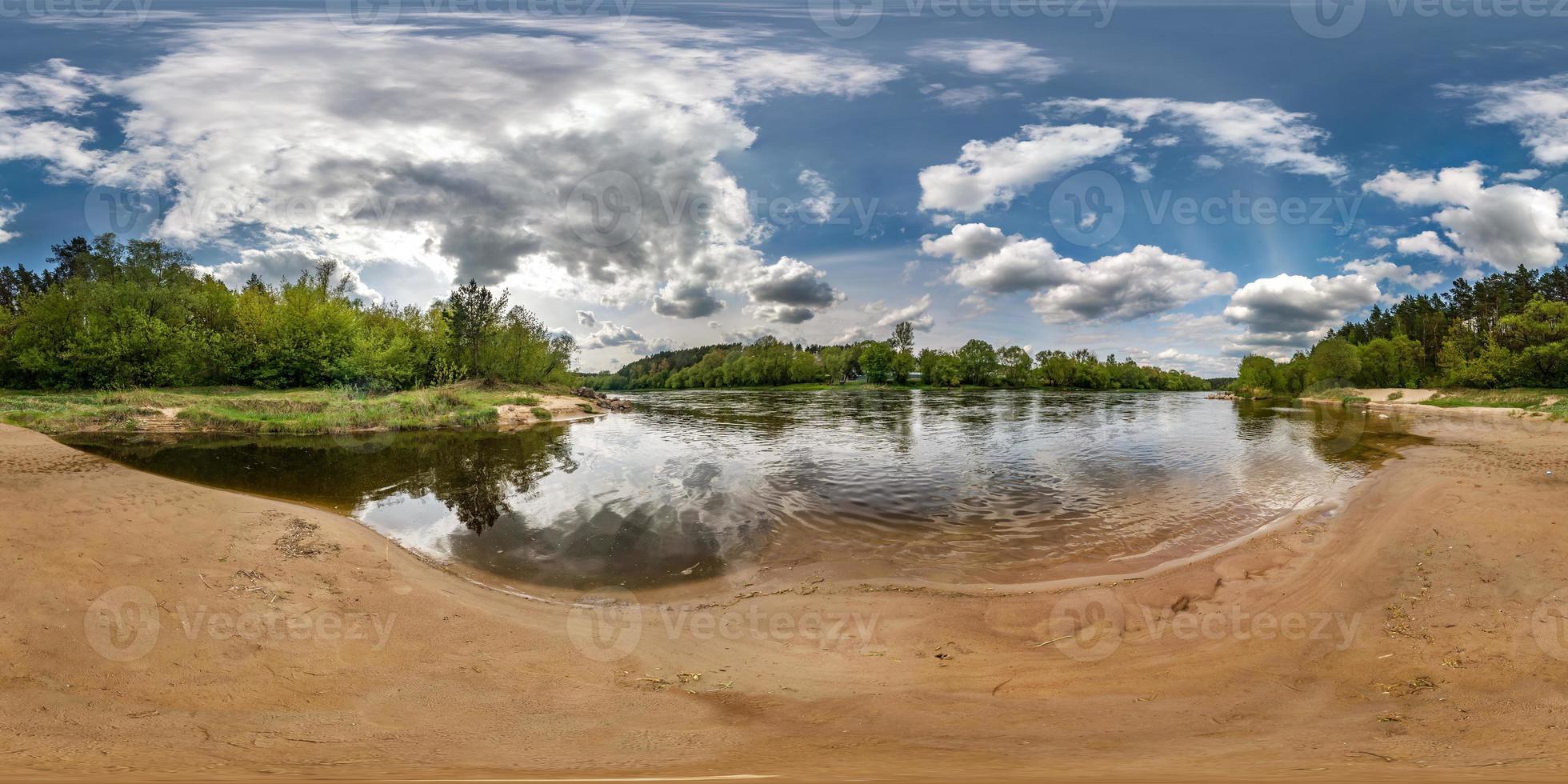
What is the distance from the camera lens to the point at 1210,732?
12.8 feet

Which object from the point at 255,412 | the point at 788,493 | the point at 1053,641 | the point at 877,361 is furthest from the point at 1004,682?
the point at 877,361

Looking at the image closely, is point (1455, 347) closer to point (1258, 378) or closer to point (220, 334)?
point (1258, 378)

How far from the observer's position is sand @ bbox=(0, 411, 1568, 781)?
347 centimetres

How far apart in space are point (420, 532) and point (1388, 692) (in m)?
12.9

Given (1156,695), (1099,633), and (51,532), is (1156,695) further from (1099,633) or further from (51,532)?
→ (51,532)

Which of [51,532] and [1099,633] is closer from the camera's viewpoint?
[1099,633]

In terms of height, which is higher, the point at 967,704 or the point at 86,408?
the point at 86,408

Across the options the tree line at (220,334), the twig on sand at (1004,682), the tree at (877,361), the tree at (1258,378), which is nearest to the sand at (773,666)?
the twig on sand at (1004,682)

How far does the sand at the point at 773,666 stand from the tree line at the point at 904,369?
121 m

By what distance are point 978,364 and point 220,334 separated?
121 meters

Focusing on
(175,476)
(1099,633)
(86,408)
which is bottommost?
(1099,633)

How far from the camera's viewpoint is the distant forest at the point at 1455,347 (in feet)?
146

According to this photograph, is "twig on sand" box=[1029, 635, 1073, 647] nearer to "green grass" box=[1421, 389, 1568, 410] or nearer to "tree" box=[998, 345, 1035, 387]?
"green grass" box=[1421, 389, 1568, 410]

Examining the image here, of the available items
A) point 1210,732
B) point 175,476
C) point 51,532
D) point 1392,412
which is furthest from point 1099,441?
point 1392,412
